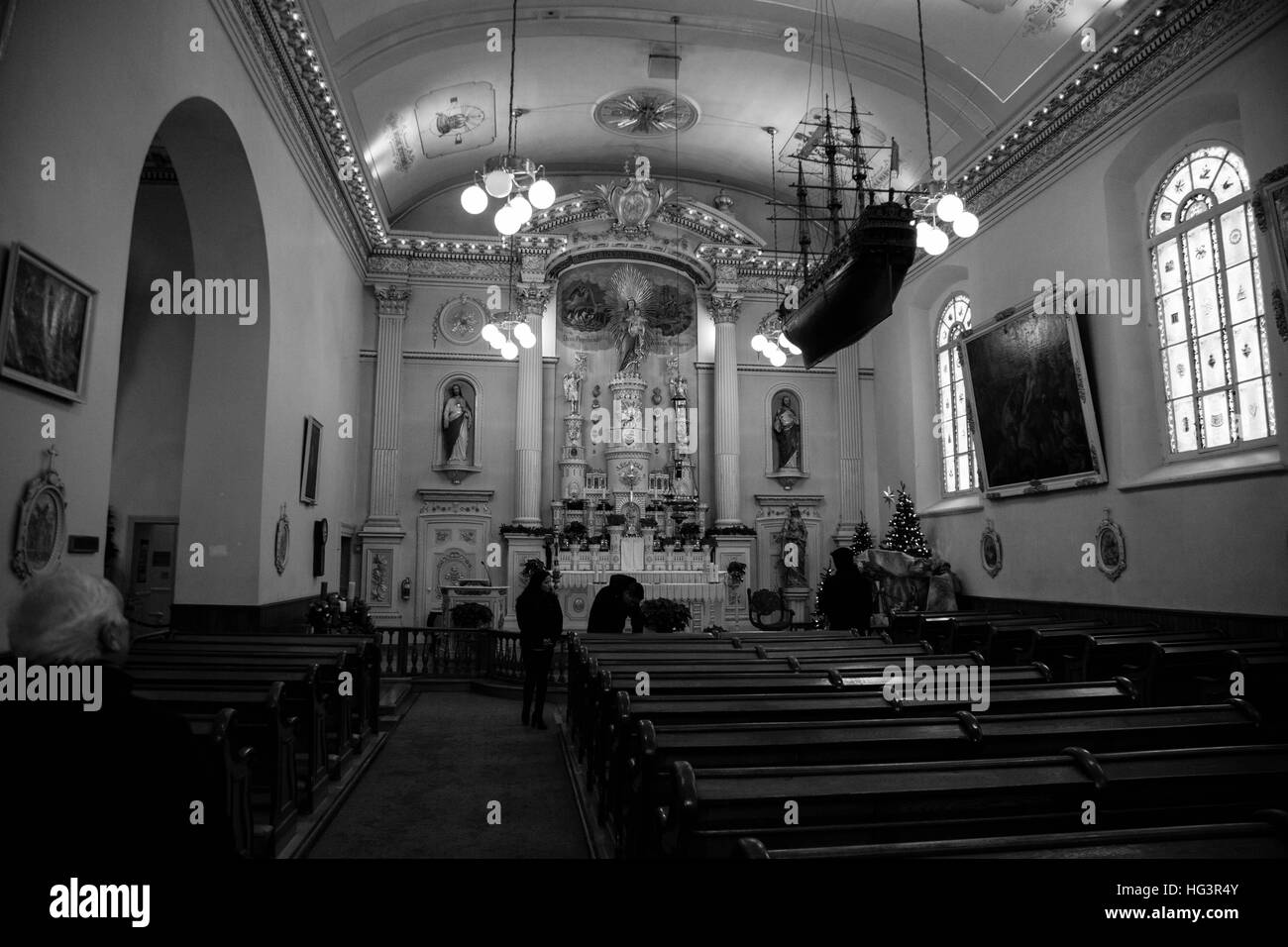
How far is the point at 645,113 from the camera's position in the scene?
12.3 m

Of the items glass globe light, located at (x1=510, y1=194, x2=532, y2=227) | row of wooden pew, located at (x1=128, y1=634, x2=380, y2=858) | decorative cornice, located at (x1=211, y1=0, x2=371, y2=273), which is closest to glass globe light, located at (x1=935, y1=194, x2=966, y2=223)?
glass globe light, located at (x1=510, y1=194, x2=532, y2=227)

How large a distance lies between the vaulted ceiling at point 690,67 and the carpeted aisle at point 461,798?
7.32m

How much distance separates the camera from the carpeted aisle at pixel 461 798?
4.07 m

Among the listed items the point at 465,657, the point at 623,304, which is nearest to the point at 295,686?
the point at 465,657

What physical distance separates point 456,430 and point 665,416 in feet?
12.4

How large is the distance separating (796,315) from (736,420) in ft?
20.9

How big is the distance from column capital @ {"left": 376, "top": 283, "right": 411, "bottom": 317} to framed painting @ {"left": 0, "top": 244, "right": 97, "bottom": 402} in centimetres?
900

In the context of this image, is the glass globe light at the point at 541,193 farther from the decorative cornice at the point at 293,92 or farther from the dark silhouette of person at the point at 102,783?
the dark silhouette of person at the point at 102,783

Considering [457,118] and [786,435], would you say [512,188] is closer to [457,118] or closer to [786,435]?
[457,118]

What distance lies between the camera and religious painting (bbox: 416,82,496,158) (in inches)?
437

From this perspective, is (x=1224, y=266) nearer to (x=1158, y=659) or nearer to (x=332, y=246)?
(x=1158, y=659)
